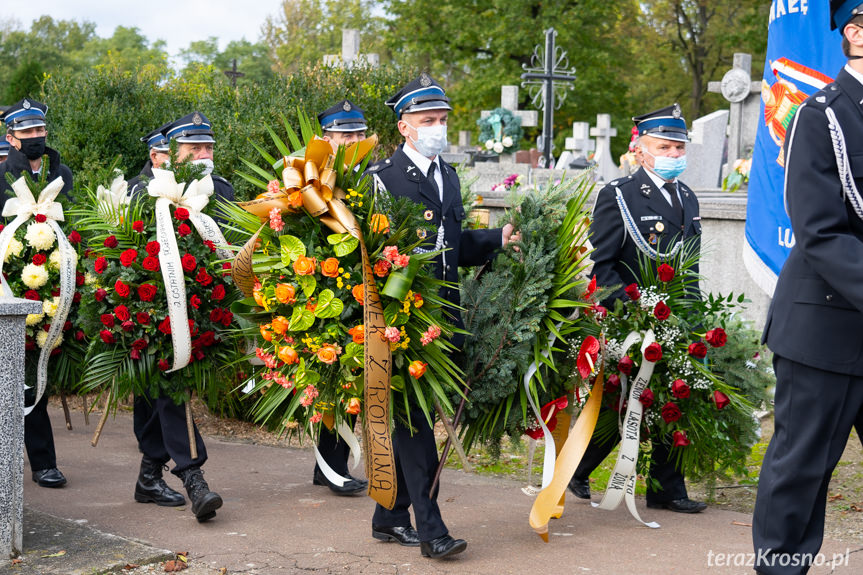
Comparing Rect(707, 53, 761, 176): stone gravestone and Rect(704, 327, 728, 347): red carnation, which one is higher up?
Rect(707, 53, 761, 176): stone gravestone

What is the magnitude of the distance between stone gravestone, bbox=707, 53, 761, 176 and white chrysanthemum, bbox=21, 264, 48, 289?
9.60 m

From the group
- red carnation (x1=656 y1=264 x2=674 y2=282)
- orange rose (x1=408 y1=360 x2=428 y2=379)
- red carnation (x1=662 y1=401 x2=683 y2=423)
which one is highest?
red carnation (x1=656 y1=264 x2=674 y2=282)

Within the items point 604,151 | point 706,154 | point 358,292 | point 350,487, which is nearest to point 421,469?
point 358,292

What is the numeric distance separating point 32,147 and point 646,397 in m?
4.48

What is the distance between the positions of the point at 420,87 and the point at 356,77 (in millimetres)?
5051

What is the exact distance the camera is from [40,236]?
5.96m

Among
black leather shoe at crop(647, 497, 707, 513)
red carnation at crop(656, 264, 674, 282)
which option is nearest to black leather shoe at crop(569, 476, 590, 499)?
black leather shoe at crop(647, 497, 707, 513)

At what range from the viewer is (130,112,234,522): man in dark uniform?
5.38 meters

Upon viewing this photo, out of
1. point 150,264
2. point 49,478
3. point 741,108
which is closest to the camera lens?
point 150,264

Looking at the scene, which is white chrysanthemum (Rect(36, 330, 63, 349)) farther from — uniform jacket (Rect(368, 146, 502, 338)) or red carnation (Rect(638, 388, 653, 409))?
red carnation (Rect(638, 388, 653, 409))

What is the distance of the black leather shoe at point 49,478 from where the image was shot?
6195 millimetres

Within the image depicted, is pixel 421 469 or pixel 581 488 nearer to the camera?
pixel 421 469

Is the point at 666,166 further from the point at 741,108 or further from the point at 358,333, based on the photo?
the point at 741,108

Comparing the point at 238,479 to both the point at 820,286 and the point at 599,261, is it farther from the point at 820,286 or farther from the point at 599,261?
the point at 820,286
